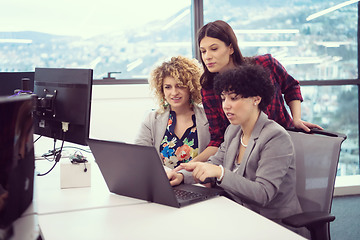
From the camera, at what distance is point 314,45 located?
4281 millimetres

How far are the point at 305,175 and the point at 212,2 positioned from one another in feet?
8.95

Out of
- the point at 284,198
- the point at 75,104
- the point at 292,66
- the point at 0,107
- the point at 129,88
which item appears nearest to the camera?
the point at 0,107

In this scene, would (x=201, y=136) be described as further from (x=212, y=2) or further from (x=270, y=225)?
(x=212, y=2)

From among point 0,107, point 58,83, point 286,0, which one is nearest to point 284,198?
point 58,83

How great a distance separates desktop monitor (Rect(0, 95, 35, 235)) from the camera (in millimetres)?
689

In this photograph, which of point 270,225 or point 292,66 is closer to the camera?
point 270,225

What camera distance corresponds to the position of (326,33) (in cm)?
429

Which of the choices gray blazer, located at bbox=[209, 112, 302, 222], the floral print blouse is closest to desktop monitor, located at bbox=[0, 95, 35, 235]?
gray blazer, located at bbox=[209, 112, 302, 222]

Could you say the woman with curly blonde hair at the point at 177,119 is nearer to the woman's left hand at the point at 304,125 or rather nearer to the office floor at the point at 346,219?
the woman's left hand at the point at 304,125

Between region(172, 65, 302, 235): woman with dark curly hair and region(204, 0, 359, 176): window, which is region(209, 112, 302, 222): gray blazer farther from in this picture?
region(204, 0, 359, 176): window

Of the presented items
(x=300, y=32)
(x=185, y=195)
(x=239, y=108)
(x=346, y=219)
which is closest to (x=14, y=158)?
(x=185, y=195)

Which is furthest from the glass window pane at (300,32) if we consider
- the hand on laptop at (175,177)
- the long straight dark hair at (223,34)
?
the hand on laptop at (175,177)

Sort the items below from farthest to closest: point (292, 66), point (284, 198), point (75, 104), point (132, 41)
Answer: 1. point (292, 66)
2. point (132, 41)
3. point (75, 104)
4. point (284, 198)

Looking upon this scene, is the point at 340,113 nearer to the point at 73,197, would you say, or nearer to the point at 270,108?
the point at 270,108
